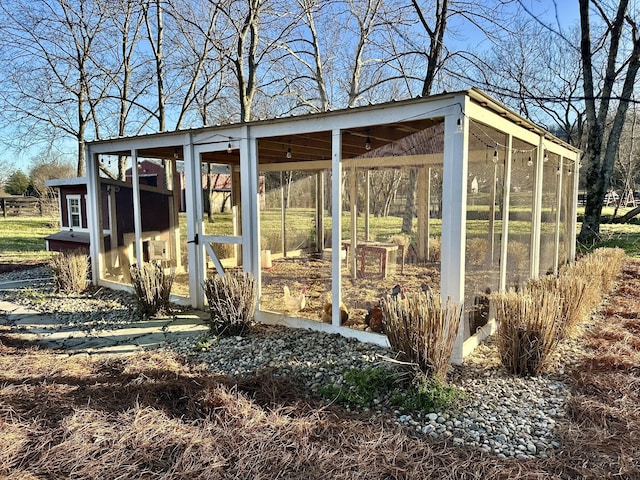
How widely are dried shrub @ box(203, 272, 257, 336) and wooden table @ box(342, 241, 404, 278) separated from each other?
111 cm

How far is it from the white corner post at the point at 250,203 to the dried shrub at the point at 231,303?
429 millimetres

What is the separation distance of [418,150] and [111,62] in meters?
14.2

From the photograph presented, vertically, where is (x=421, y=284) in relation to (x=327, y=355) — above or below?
above

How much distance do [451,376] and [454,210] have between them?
130 cm

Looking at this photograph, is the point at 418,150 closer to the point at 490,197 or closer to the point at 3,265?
the point at 490,197

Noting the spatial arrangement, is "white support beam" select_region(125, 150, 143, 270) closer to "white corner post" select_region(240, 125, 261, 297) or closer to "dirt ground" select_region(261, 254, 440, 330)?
"white corner post" select_region(240, 125, 261, 297)

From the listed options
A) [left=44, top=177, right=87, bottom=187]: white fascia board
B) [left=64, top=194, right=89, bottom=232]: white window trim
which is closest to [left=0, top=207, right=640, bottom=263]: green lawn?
[left=44, top=177, right=87, bottom=187]: white fascia board

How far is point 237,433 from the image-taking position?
8.32 feet

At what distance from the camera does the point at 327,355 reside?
12.5 ft

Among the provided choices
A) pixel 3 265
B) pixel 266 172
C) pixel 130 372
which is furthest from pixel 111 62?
pixel 130 372

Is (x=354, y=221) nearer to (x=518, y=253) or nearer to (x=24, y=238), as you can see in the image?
(x=518, y=253)

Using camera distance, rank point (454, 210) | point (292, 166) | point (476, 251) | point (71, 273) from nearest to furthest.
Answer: point (454, 210) → point (476, 251) → point (292, 166) → point (71, 273)

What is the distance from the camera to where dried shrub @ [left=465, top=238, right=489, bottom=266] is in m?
3.72

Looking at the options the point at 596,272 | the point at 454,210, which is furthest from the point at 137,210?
the point at 596,272
